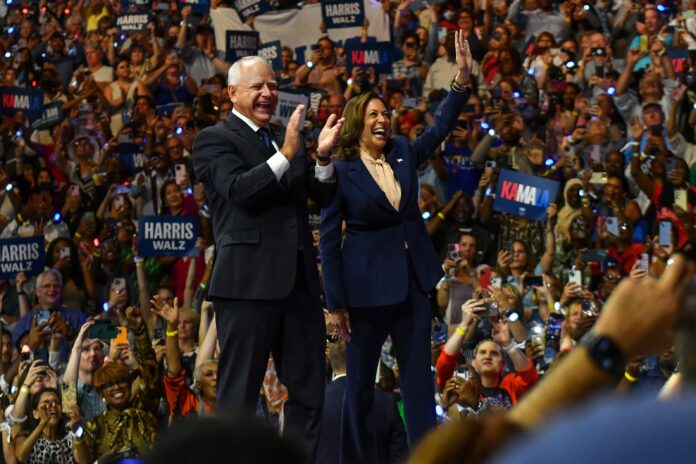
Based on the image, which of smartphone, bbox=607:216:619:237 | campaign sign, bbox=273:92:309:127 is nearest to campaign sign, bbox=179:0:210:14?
campaign sign, bbox=273:92:309:127

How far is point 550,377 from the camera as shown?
114cm

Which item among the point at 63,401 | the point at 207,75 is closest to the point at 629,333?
the point at 63,401

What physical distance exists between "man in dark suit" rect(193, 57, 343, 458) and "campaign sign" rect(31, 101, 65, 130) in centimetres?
832

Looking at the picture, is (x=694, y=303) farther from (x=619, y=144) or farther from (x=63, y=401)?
(x=619, y=144)

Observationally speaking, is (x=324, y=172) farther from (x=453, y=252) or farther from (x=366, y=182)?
(x=453, y=252)

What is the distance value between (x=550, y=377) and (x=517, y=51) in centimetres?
973

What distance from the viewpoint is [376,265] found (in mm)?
4625

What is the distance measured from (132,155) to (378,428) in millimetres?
6593

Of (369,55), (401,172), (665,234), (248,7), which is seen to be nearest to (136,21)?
(248,7)

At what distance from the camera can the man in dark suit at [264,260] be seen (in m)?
4.05

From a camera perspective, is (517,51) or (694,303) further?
(517,51)

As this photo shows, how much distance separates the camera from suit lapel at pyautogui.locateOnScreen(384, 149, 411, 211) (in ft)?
15.4

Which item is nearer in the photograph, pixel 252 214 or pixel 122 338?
pixel 252 214

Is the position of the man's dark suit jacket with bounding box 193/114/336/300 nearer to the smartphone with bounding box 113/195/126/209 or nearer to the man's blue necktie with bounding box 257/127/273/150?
the man's blue necktie with bounding box 257/127/273/150
